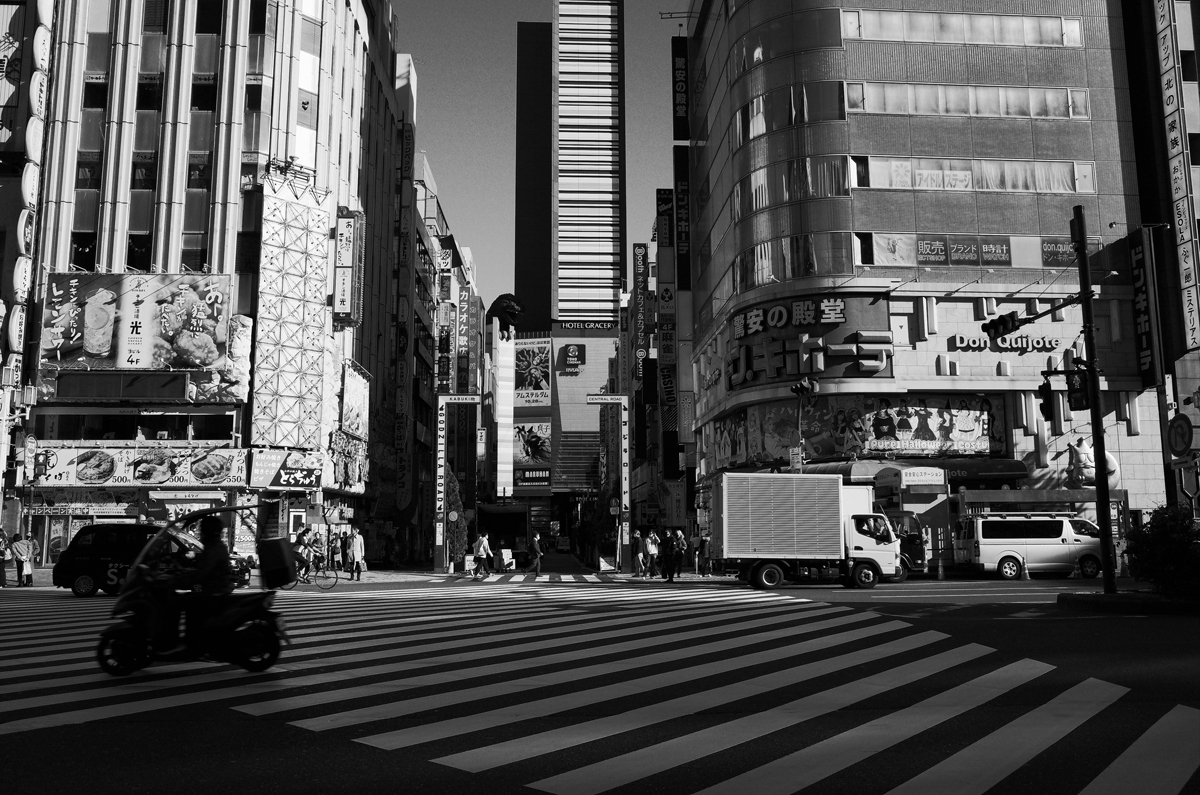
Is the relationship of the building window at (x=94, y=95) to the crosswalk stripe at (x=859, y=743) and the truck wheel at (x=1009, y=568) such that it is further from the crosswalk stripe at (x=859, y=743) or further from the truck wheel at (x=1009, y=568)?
the crosswalk stripe at (x=859, y=743)

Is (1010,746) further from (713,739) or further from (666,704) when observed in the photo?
(666,704)

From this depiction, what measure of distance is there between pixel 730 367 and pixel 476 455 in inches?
2235

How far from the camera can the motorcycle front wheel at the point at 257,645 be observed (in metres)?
9.26

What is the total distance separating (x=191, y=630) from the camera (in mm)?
9195

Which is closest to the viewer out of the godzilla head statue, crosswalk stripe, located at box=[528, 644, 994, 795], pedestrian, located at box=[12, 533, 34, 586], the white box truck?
crosswalk stripe, located at box=[528, 644, 994, 795]

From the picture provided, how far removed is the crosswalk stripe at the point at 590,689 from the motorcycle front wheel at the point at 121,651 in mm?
3295

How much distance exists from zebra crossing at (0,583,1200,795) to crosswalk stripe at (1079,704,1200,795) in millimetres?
21

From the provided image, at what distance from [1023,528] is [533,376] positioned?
308ft

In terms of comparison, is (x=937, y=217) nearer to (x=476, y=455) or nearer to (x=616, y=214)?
(x=476, y=455)

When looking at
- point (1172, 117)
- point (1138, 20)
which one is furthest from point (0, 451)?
point (1138, 20)

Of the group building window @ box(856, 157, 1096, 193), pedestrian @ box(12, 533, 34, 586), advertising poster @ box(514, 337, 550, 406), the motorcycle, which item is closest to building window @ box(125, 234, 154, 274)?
pedestrian @ box(12, 533, 34, 586)

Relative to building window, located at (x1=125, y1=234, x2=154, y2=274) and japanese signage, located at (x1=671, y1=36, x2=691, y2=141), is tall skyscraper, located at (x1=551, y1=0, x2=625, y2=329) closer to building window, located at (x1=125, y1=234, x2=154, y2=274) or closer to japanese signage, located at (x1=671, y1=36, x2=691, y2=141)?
japanese signage, located at (x1=671, y1=36, x2=691, y2=141)

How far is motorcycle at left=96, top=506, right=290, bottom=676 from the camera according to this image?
30.0ft

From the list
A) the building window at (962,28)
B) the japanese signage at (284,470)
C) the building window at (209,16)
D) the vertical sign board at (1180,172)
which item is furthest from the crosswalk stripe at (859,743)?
the building window at (209,16)
